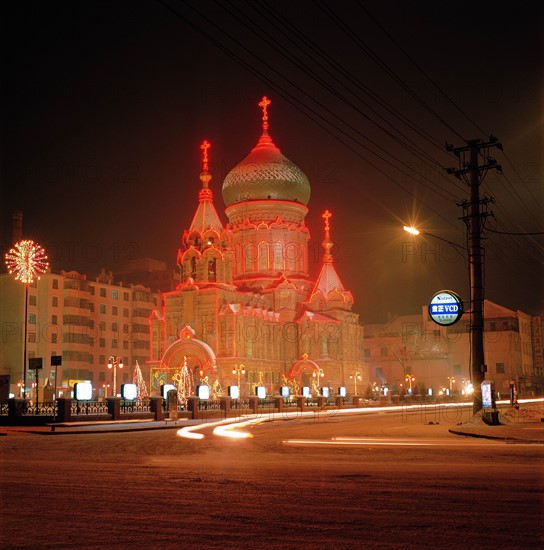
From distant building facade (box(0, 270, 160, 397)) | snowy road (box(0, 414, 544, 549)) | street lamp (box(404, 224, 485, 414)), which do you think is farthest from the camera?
distant building facade (box(0, 270, 160, 397))

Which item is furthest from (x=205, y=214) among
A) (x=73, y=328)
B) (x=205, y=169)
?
(x=73, y=328)

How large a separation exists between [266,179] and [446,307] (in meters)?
51.7

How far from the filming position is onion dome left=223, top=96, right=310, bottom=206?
80.4 metres

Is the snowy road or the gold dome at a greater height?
the gold dome

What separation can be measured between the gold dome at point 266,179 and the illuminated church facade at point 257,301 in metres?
0.11

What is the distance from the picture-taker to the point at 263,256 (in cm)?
8100

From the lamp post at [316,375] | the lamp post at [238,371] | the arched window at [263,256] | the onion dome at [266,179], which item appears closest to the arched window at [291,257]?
the arched window at [263,256]

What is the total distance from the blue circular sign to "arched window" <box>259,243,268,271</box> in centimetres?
5041

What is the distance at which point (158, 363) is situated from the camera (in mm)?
73938

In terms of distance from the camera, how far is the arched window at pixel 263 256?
8050cm

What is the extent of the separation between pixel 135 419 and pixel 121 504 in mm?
33178

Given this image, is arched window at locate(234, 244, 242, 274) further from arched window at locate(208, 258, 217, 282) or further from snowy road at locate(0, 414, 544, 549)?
snowy road at locate(0, 414, 544, 549)

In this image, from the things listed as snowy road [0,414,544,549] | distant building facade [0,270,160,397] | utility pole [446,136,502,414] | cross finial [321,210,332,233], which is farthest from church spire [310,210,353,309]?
snowy road [0,414,544,549]

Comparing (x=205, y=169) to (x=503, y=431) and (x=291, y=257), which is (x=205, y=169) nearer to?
(x=291, y=257)
